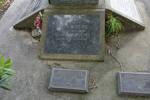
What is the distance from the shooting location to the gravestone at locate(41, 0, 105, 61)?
11.5 feet

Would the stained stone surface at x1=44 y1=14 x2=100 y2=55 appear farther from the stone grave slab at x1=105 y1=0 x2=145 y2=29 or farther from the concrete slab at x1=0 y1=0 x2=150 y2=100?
the stone grave slab at x1=105 y1=0 x2=145 y2=29

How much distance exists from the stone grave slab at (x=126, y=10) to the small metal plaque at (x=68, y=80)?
66.2 inches

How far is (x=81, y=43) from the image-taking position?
3.57m

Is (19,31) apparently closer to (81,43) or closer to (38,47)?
(38,47)

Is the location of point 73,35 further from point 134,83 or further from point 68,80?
point 134,83

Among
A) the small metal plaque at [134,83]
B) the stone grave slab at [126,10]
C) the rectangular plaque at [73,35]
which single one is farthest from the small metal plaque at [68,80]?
the stone grave slab at [126,10]

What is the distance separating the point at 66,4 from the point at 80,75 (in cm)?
186

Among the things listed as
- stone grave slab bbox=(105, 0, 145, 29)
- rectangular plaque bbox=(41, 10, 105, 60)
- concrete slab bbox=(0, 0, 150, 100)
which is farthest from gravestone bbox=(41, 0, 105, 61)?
stone grave slab bbox=(105, 0, 145, 29)

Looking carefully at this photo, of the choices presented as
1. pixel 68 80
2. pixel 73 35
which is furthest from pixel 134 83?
pixel 73 35

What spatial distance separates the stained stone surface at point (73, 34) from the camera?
354 cm

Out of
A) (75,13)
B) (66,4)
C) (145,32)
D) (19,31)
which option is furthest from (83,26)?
(19,31)

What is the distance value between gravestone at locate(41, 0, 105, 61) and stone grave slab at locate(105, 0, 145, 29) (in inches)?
12.3

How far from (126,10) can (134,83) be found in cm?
201

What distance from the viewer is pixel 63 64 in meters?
3.56
